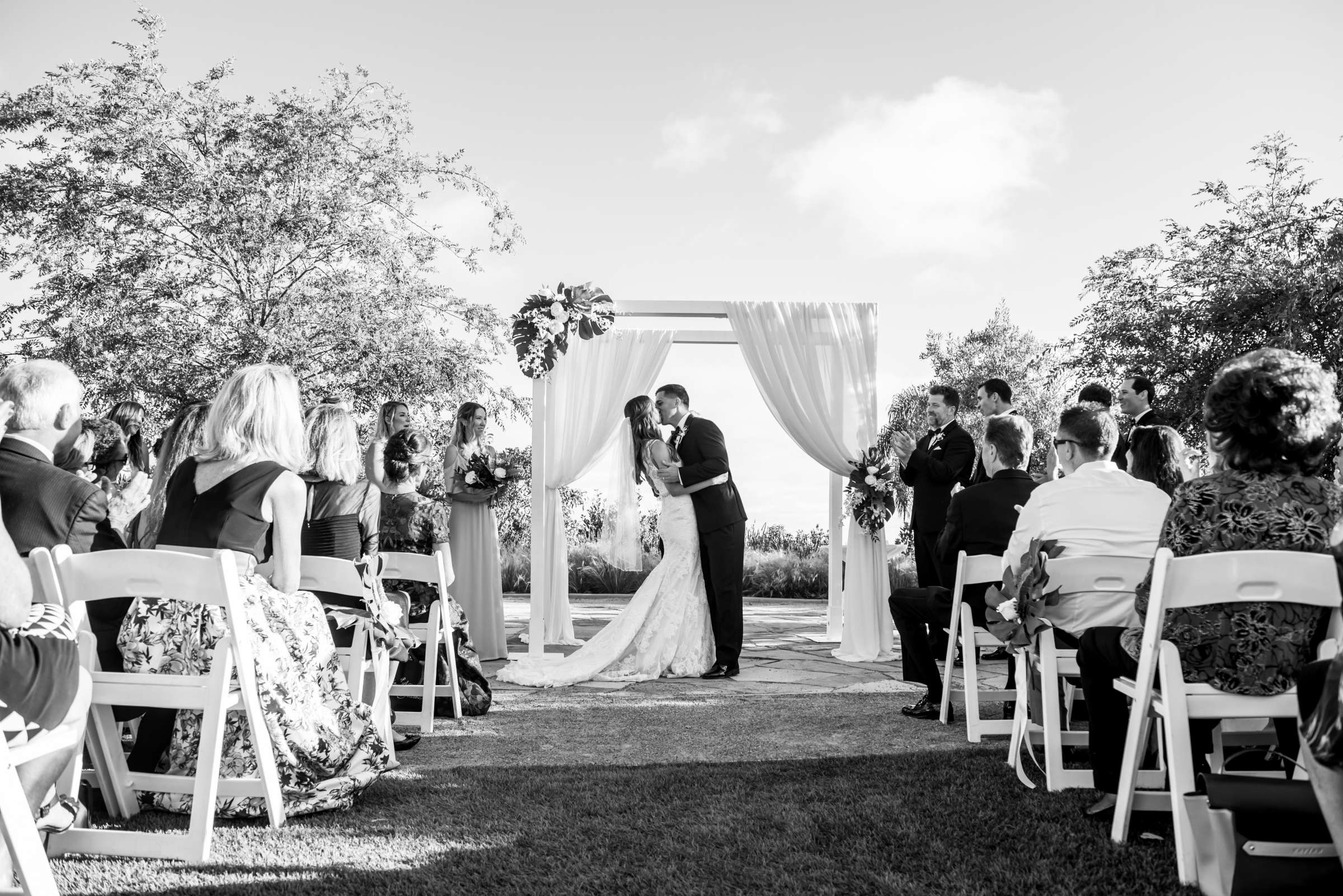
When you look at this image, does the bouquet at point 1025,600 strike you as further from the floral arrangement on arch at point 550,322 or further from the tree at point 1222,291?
the tree at point 1222,291

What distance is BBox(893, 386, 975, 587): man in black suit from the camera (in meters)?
6.76

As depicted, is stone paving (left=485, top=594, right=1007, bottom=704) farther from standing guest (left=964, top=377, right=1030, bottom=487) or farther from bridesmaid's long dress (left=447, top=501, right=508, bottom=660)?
standing guest (left=964, top=377, right=1030, bottom=487)

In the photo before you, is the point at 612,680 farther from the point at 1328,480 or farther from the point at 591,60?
the point at 591,60

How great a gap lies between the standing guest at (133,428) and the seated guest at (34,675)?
3416 millimetres

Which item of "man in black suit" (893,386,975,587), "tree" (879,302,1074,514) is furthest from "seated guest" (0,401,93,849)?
"tree" (879,302,1074,514)

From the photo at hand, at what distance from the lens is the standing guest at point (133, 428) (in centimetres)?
575

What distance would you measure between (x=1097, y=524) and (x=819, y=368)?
442 cm

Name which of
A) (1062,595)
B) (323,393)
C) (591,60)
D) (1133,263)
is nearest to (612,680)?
(1062,595)

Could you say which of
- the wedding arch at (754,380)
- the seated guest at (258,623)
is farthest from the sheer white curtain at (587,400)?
the seated guest at (258,623)

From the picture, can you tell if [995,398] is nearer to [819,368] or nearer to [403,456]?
[819,368]

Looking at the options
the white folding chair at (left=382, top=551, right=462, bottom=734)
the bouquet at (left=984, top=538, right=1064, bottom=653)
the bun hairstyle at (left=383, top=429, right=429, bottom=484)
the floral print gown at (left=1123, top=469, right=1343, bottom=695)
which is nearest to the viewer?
the floral print gown at (left=1123, top=469, right=1343, bottom=695)

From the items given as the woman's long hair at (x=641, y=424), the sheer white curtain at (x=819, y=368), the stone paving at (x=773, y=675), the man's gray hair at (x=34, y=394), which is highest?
the sheer white curtain at (x=819, y=368)

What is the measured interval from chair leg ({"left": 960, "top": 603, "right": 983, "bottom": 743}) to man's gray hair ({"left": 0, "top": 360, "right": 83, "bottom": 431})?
380cm

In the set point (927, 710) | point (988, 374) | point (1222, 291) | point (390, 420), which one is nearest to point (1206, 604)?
point (927, 710)
